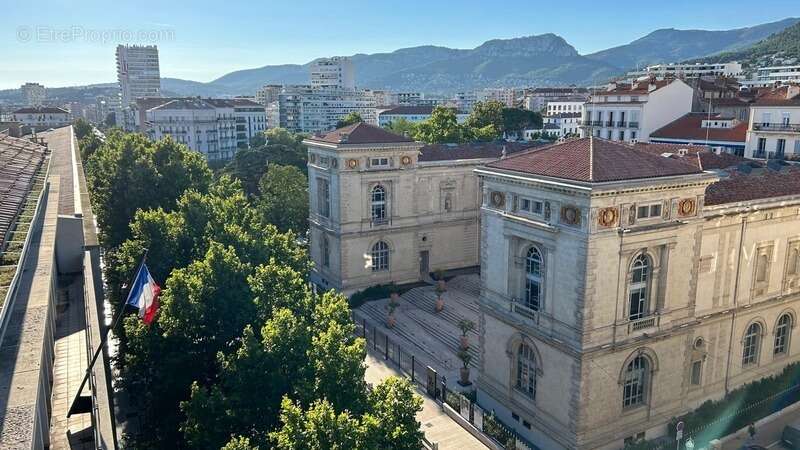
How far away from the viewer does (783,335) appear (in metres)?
38.6

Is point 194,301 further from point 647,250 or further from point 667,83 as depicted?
point 667,83

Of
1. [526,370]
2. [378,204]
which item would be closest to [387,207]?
[378,204]

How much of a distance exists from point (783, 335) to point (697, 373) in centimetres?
915

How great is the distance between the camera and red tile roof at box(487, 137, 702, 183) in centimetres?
2780

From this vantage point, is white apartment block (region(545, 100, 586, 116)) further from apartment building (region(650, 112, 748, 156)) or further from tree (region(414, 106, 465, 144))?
apartment building (region(650, 112, 748, 156))

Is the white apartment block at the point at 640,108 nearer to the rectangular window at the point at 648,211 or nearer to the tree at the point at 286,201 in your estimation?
the tree at the point at 286,201

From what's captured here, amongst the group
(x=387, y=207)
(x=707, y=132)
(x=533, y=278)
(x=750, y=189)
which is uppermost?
(x=707, y=132)

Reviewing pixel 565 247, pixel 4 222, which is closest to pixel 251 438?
pixel 4 222

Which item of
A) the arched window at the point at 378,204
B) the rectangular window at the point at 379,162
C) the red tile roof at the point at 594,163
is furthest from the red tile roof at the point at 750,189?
the arched window at the point at 378,204

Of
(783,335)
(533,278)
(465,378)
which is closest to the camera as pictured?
(533,278)

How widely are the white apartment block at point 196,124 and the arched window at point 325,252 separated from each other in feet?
320

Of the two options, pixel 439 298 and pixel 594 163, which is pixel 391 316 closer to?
pixel 439 298

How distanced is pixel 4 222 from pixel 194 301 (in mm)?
9222

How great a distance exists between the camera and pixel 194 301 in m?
29.8
